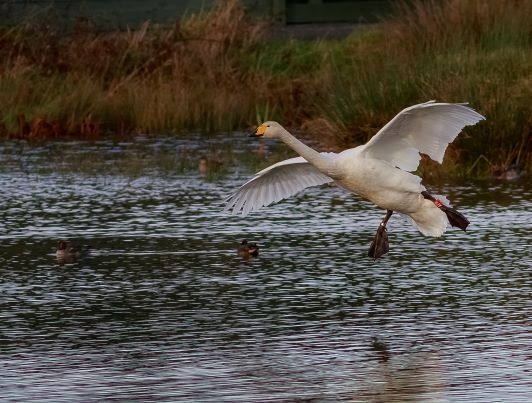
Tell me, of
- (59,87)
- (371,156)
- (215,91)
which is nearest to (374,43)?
(215,91)

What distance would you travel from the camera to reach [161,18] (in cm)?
3108

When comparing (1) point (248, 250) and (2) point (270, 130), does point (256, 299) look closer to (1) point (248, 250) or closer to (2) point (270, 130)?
(2) point (270, 130)

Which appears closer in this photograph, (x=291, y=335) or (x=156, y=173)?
(x=291, y=335)

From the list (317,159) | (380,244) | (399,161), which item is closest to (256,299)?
(317,159)

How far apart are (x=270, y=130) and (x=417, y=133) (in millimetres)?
1124

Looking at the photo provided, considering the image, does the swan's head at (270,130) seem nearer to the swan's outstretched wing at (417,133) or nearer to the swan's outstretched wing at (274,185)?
the swan's outstretched wing at (417,133)

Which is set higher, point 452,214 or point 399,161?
point 399,161

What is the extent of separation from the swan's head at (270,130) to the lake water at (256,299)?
1076mm

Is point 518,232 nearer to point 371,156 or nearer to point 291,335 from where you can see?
point 371,156

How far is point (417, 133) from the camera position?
39.2 feet

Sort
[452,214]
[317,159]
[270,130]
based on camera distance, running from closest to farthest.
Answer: [317,159] < [270,130] < [452,214]

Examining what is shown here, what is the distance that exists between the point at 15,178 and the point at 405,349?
9074 mm

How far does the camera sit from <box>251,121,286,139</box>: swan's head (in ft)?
38.2

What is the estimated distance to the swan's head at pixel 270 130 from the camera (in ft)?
38.2
